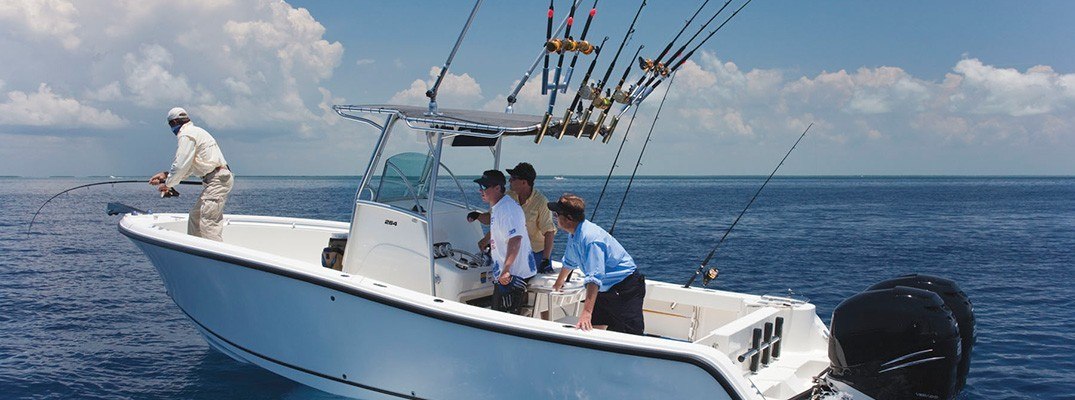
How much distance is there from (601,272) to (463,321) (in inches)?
39.8

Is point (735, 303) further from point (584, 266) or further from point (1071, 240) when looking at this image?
point (1071, 240)

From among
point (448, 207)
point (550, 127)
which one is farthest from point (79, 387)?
point (550, 127)

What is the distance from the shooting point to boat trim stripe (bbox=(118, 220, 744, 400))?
4902mm

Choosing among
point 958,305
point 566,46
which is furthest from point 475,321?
point 958,305

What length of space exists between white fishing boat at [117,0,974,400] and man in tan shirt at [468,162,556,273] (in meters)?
0.26

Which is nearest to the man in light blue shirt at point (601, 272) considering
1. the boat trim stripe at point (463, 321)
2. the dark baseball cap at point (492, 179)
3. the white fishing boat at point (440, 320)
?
the boat trim stripe at point (463, 321)

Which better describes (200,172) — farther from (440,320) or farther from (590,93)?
(590,93)

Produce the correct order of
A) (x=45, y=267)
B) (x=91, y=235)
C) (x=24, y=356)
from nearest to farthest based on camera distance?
(x=24, y=356), (x=45, y=267), (x=91, y=235)

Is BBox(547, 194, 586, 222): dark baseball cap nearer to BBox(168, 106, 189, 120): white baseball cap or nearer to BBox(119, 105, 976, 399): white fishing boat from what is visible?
BBox(119, 105, 976, 399): white fishing boat

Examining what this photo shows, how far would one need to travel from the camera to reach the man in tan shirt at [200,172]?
24.5ft

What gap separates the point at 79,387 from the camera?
26.9 feet

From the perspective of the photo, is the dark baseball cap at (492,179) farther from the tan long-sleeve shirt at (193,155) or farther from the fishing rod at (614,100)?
the tan long-sleeve shirt at (193,155)

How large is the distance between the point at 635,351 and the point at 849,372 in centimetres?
154

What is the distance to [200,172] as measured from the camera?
7684 mm
